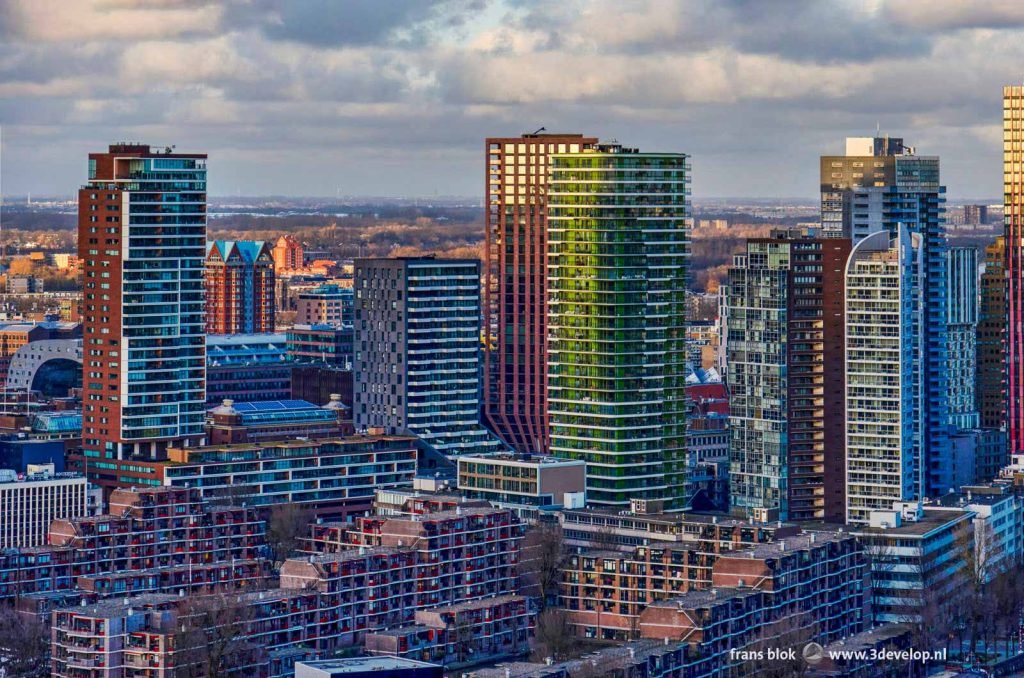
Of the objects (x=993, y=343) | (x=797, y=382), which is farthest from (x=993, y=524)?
(x=993, y=343)

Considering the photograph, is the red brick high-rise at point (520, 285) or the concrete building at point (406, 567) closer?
the concrete building at point (406, 567)

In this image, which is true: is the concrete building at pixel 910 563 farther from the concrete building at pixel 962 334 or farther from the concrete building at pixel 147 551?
the concrete building at pixel 962 334

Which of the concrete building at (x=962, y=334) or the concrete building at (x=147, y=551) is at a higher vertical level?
the concrete building at (x=962, y=334)

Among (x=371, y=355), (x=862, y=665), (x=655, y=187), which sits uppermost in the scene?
(x=655, y=187)

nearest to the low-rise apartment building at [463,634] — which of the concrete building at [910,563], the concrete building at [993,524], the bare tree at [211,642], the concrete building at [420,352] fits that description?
the bare tree at [211,642]

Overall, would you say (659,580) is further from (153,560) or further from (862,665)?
(153,560)

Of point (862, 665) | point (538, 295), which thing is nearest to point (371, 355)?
point (538, 295)
